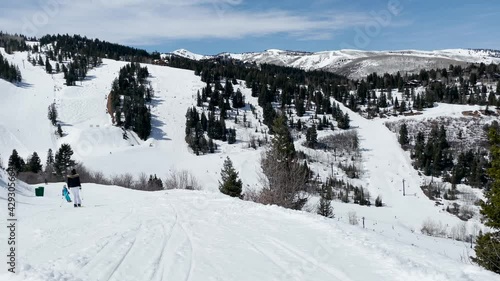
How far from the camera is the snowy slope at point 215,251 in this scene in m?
6.81

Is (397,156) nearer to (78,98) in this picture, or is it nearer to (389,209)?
(389,209)

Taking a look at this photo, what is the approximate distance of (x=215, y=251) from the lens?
842cm

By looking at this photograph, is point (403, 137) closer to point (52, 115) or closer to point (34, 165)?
point (34, 165)

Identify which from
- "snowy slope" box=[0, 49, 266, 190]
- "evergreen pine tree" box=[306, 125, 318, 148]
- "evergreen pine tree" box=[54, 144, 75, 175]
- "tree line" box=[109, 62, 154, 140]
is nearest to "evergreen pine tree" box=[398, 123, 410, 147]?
"evergreen pine tree" box=[306, 125, 318, 148]

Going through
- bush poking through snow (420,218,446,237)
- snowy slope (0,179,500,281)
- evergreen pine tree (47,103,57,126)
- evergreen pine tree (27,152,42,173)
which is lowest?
bush poking through snow (420,218,446,237)

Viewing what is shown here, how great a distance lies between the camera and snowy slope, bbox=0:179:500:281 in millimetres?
6812

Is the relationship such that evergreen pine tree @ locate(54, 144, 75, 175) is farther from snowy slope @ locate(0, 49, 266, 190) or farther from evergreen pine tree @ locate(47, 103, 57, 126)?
evergreen pine tree @ locate(47, 103, 57, 126)

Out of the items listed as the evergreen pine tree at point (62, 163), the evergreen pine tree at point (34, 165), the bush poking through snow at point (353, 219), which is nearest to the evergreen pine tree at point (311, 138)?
the bush poking through snow at point (353, 219)

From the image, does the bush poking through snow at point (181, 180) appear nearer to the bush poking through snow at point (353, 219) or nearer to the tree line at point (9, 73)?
the bush poking through snow at point (353, 219)

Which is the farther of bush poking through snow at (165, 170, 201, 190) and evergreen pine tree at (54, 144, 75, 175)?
bush poking through snow at (165, 170, 201, 190)

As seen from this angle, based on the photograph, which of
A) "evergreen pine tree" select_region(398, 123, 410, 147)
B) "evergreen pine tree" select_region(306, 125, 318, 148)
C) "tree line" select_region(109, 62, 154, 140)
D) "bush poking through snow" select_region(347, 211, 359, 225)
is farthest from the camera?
"evergreen pine tree" select_region(398, 123, 410, 147)

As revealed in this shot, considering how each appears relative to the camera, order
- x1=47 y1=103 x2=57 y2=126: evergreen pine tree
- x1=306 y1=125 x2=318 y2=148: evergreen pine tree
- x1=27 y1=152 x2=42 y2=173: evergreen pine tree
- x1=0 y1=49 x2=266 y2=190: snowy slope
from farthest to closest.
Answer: x1=306 y1=125 x2=318 y2=148: evergreen pine tree, x1=47 y1=103 x2=57 y2=126: evergreen pine tree, x1=0 y1=49 x2=266 y2=190: snowy slope, x1=27 y1=152 x2=42 y2=173: evergreen pine tree

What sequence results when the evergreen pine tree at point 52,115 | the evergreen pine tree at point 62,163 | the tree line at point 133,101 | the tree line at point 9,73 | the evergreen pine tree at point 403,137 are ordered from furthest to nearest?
1. the tree line at point 9,73
2. the evergreen pine tree at point 403,137
3. the tree line at point 133,101
4. the evergreen pine tree at point 52,115
5. the evergreen pine tree at point 62,163

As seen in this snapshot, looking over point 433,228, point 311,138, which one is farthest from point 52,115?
point 433,228
